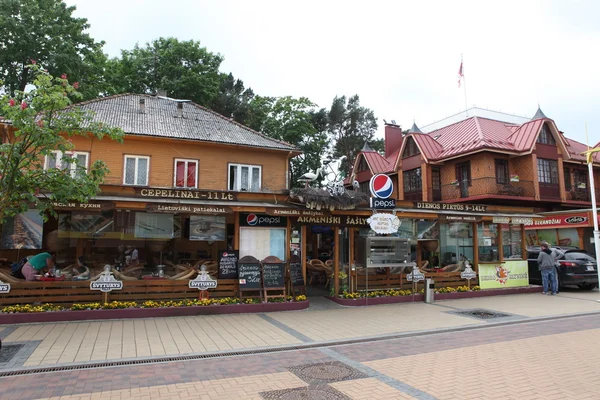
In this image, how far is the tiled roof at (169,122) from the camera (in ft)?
55.7

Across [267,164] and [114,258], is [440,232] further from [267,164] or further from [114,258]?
[114,258]

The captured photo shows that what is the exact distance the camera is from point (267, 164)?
59.9 feet

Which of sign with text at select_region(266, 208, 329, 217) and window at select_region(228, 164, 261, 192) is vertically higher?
window at select_region(228, 164, 261, 192)

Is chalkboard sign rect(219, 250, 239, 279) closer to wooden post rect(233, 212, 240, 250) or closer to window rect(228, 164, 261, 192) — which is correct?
wooden post rect(233, 212, 240, 250)

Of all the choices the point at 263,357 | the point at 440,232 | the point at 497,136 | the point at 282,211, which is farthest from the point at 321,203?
the point at 497,136

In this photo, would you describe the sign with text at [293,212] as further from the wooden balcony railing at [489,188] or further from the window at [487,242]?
the wooden balcony railing at [489,188]

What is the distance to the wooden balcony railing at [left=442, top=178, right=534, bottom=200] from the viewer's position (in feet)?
83.1

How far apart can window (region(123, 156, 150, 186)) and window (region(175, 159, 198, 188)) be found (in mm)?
1235

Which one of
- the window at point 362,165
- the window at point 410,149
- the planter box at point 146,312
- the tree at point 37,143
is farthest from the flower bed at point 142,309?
the window at point 362,165

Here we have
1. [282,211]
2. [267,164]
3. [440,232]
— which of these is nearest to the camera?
[282,211]

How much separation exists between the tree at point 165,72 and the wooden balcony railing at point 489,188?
19522 millimetres

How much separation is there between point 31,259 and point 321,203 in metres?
7.54

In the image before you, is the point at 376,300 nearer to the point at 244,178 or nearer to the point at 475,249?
the point at 475,249

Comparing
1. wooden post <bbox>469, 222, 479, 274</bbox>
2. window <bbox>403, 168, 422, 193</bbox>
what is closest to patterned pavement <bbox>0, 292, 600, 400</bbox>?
wooden post <bbox>469, 222, 479, 274</bbox>
